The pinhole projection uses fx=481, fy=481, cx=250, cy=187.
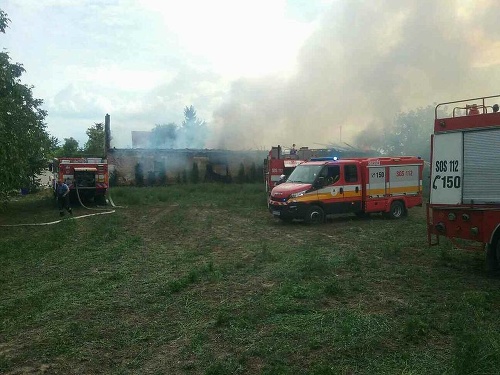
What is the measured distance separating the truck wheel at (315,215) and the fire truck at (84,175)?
1286cm

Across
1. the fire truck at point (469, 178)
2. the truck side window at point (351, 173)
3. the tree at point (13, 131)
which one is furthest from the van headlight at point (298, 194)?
the tree at point (13, 131)

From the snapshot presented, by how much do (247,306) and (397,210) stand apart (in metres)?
12.5

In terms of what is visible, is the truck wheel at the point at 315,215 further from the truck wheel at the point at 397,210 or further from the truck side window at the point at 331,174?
the truck wheel at the point at 397,210

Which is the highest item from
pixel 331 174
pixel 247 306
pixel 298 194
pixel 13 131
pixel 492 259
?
pixel 13 131

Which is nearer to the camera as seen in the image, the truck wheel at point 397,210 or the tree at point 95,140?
the truck wheel at point 397,210

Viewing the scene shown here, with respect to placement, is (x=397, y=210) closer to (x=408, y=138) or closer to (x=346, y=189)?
(x=346, y=189)

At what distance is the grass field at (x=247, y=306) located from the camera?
5.03 metres

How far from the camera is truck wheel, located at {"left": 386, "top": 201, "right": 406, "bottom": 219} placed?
17.8 meters

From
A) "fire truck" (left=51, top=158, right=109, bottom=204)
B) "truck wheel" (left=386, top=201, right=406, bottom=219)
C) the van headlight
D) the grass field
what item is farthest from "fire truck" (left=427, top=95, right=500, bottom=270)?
"fire truck" (left=51, top=158, right=109, bottom=204)

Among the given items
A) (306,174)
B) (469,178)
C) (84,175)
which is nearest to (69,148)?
(84,175)

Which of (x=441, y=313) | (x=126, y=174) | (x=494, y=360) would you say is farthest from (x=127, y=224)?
(x=126, y=174)

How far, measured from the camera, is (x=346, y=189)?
16.8m

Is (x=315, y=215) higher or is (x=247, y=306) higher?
(x=315, y=215)

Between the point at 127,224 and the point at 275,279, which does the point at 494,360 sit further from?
the point at 127,224
